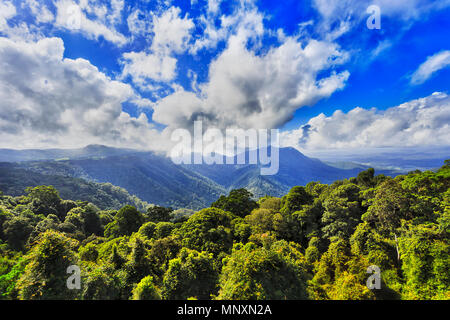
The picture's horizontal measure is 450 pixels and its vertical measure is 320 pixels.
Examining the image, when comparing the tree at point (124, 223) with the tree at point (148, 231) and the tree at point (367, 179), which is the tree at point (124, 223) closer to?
the tree at point (148, 231)

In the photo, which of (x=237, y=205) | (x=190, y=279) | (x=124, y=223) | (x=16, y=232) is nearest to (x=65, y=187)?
(x=16, y=232)

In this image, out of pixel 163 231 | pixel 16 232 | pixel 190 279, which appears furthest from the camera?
pixel 16 232

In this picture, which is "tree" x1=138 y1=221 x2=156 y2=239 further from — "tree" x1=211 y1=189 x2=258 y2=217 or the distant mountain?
the distant mountain

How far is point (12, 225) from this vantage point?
2522cm

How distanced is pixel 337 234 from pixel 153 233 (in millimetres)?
23362

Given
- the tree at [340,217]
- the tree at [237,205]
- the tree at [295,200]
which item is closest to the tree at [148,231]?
the tree at [237,205]

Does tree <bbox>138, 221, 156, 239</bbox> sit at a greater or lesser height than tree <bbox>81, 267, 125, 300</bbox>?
lesser

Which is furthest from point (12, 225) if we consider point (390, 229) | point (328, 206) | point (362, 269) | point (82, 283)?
point (390, 229)

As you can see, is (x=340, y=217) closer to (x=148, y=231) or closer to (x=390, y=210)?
(x=390, y=210)

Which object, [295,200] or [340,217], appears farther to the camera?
[295,200]

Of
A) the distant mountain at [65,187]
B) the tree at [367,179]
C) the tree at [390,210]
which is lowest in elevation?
the distant mountain at [65,187]

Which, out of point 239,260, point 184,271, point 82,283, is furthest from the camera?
point 184,271

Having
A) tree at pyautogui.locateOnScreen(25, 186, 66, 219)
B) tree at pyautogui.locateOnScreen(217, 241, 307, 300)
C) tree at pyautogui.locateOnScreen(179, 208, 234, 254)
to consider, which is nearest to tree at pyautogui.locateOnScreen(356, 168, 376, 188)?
tree at pyautogui.locateOnScreen(179, 208, 234, 254)
